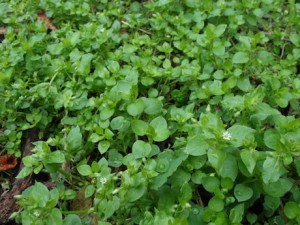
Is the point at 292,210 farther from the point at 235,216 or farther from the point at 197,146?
the point at 197,146

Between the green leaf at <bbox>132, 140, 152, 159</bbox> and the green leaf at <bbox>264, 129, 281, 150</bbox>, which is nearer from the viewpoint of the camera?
the green leaf at <bbox>264, 129, 281, 150</bbox>

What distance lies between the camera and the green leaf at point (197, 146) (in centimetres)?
167

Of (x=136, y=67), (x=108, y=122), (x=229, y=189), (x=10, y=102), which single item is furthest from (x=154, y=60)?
(x=229, y=189)

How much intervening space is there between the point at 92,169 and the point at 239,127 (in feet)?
2.04

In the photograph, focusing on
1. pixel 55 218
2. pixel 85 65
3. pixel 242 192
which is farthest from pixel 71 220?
pixel 85 65

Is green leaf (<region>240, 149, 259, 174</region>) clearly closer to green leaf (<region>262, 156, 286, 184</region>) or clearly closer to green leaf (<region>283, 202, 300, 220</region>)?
green leaf (<region>262, 156, 286, 184</region>)

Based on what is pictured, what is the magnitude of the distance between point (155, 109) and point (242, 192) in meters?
0.55

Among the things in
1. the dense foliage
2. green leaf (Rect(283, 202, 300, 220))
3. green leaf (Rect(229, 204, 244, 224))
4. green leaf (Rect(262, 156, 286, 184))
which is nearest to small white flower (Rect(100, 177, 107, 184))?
the dense foliage

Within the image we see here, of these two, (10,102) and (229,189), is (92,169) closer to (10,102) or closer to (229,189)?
(229,189)

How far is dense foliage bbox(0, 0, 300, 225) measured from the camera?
1713 millimetres

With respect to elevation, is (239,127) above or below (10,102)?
above

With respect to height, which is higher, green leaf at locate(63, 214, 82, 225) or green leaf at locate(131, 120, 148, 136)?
green leaf at locate(131, 120, 148, 136)

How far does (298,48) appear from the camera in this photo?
2639 mm

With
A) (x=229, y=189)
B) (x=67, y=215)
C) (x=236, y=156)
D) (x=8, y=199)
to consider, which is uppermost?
(x=236, y=156)
